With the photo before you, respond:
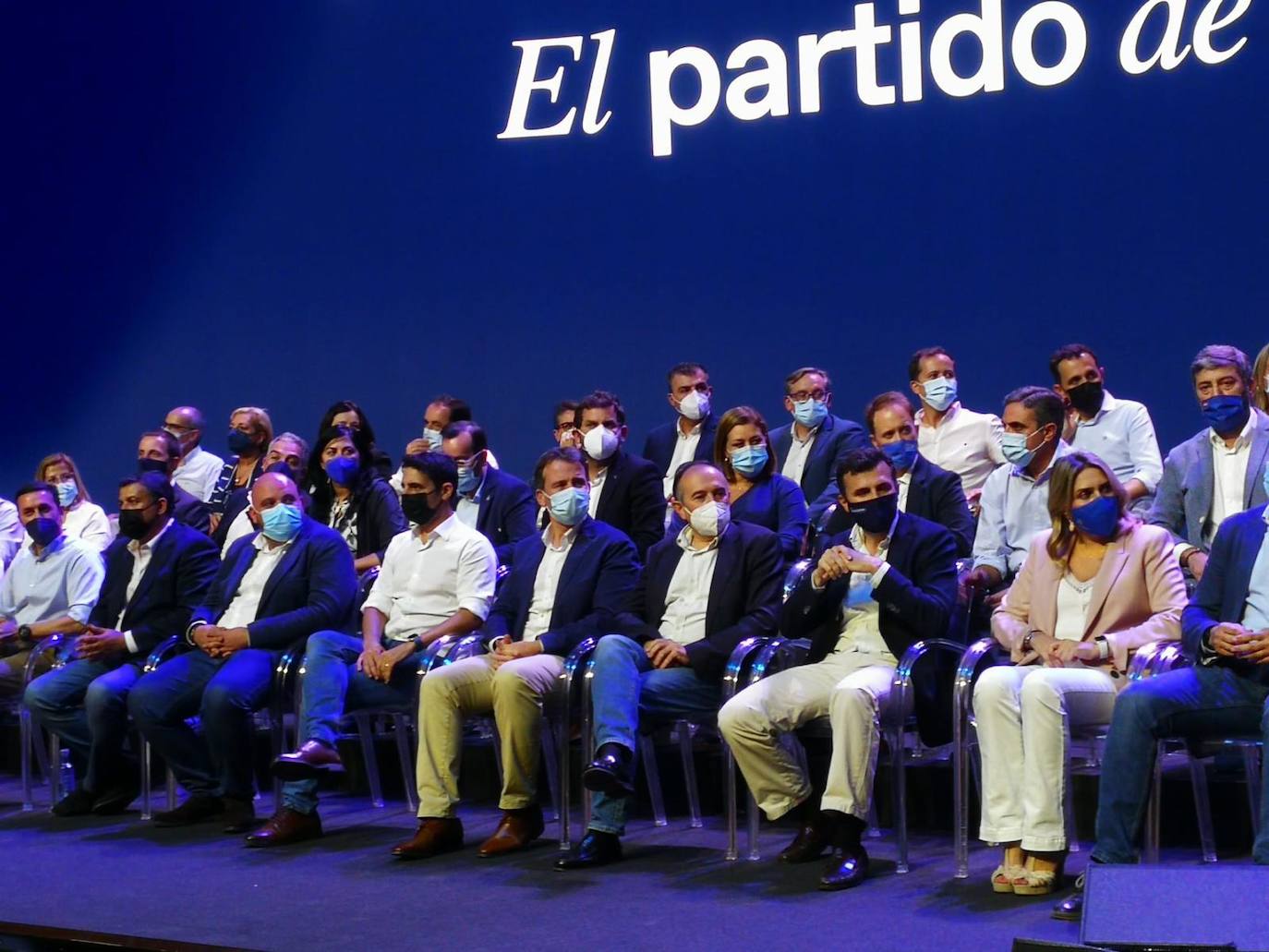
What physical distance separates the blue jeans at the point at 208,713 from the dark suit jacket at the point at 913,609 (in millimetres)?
1899

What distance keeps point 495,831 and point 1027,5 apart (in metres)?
3.95

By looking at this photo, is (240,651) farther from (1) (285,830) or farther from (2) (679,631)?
(2) (679,631)

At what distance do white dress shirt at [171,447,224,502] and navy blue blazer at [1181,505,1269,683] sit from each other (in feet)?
17.3

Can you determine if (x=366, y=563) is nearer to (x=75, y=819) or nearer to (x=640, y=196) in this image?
(x=75, y=819)

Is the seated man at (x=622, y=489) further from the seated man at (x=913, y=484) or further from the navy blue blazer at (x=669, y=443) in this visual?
the seated man at (x=913, y=484)

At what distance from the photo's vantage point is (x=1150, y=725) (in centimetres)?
421

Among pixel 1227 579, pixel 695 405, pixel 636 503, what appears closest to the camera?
pixel 1227 579

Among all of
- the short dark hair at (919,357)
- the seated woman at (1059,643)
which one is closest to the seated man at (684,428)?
the short dark hair at (919,357)

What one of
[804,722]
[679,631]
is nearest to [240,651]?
[679,631]

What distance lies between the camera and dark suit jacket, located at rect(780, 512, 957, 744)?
4891 mm

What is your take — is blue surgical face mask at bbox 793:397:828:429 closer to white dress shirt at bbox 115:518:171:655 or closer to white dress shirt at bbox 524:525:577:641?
white dress shirt at bbox 524:525:577:641

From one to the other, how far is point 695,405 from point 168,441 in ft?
8.72

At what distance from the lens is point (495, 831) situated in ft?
17.8

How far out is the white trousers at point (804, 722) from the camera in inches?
184
